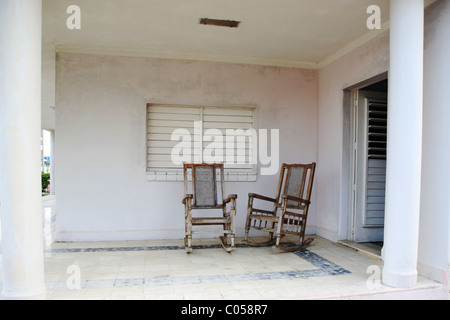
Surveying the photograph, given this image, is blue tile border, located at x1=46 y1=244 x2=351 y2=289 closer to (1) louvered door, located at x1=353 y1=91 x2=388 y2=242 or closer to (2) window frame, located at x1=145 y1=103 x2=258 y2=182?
(1) louvered door, located at x1=353 y1=91 x2=388 y2=242

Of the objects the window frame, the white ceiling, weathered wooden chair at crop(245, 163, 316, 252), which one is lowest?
weathered wooden chair at crop(245, 163, 316, 252)

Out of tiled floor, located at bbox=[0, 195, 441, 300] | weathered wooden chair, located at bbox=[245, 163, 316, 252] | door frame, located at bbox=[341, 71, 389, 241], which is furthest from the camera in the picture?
door frame, located at bbox=[341, 71, 389, 241]

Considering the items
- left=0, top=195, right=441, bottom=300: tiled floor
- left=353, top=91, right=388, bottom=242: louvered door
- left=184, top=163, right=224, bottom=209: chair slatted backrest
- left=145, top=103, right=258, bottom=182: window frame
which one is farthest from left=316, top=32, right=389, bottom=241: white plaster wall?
left=184, top=163, right=224, bottom=209: chair slatted backrest

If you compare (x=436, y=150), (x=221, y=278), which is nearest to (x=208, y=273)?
(x=221, y=278)

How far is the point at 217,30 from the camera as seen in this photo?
4484 mm

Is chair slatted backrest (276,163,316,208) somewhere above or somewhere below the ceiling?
below

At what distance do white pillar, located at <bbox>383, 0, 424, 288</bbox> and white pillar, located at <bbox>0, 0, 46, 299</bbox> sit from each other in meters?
3.24

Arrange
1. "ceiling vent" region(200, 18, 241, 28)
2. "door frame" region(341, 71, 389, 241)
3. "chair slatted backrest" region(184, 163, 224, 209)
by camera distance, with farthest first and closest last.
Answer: "door frame" region(341, 71, 389, 241) < "chair slatted backrest" region(184, 163, 224, 209) < "ceiling vent" region(200, 18, 241, 28)

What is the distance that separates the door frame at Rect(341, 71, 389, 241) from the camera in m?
5.13

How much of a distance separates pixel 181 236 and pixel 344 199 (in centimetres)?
255

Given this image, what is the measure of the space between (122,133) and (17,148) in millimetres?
2547

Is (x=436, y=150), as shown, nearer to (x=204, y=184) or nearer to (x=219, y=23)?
(x=219, y=23)

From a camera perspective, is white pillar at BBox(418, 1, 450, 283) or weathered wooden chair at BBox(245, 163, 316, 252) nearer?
white pillar at BBox(418, 1, 450, 283)

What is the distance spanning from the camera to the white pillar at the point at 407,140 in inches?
128
